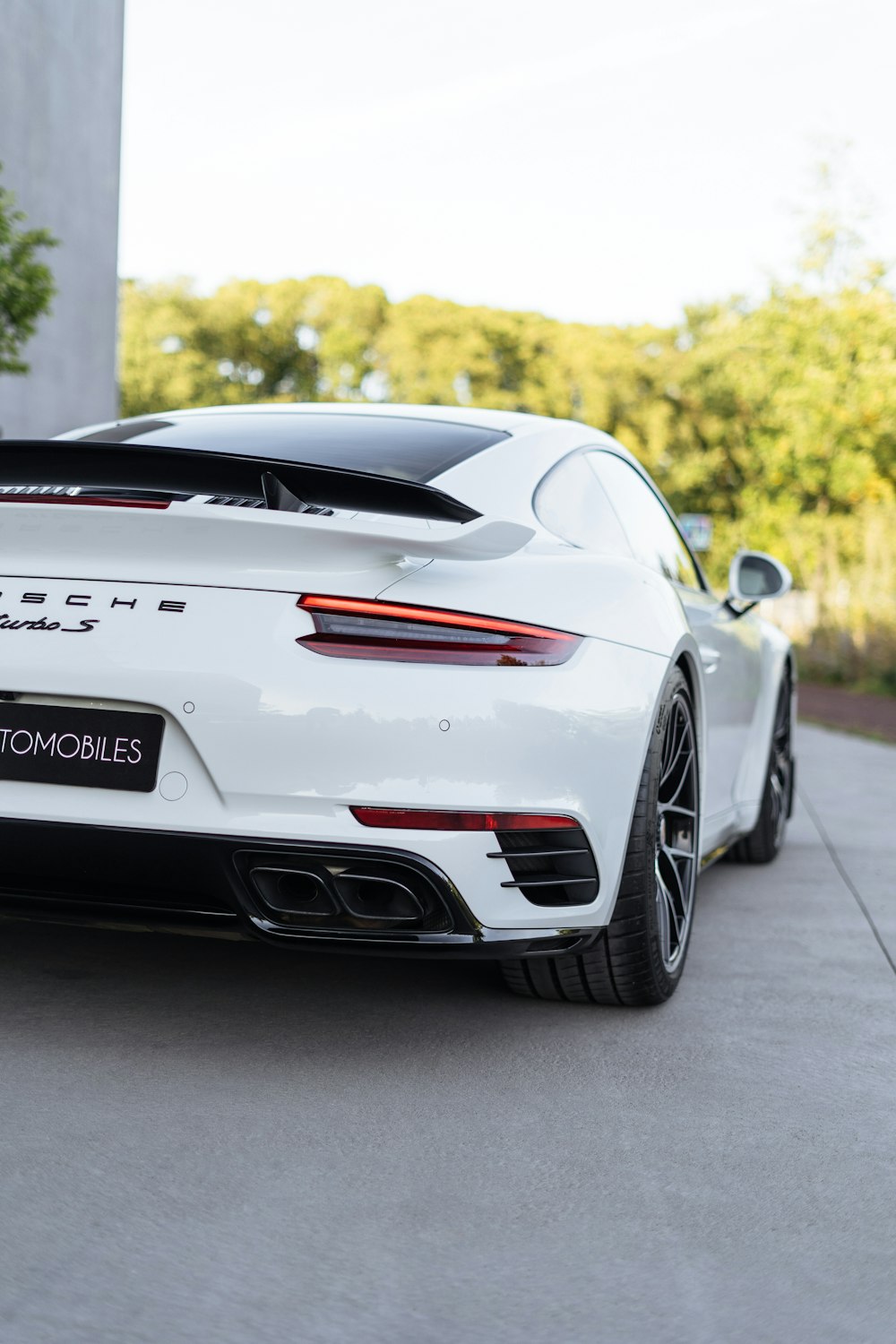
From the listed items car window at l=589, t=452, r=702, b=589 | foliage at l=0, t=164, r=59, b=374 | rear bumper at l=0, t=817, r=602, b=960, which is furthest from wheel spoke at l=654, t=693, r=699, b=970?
foliage at l=0, t=164, r=59, b=374

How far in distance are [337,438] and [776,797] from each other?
9.96 feet

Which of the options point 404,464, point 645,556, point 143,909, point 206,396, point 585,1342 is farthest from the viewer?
point 206,396

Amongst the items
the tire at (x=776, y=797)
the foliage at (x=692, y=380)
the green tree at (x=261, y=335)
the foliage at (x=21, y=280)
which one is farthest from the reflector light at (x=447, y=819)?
the green tree at (x=261, y=335)

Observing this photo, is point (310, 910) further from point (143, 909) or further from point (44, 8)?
point (44, 8)

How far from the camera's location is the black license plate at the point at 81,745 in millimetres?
2818

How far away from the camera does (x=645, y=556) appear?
4195mm

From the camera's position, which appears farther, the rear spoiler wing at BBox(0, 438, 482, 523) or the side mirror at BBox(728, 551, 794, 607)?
the side mirror at BBox(728, 551, 794, 607)

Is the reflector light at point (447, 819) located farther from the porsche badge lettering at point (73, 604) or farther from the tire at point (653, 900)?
the porsche badge lettering at point (73, 604)

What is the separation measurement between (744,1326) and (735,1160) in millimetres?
660

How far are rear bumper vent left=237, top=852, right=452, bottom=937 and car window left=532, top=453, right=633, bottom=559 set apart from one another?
3.24ft

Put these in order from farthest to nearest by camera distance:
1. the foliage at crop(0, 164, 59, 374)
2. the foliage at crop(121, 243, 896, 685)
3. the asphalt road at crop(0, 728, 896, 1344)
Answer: the foliage at crop(121, 243, 896, 685) < the foliage at crop(0, 164, 59, 374) < the asphalt road at crop(0, 728, 896, 1344)

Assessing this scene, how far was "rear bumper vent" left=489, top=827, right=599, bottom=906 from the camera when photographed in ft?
9.66

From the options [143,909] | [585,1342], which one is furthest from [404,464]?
[585,1342]

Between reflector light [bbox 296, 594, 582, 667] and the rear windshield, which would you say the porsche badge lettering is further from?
the rear windshield
